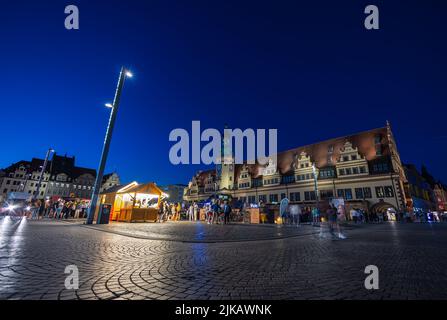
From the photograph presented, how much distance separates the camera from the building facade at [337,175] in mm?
35812

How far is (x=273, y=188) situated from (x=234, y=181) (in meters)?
14.7

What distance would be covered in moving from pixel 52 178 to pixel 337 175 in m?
90.4

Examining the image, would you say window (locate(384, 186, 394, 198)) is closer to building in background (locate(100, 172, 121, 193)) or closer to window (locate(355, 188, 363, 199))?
window (locate(355, 188, 363, 199))

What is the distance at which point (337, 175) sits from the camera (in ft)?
135

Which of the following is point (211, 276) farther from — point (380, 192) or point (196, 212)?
point (380, 192)

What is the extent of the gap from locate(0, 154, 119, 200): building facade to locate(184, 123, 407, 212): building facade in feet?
194

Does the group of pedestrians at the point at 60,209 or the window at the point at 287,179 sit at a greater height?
the window at the point at 287,179

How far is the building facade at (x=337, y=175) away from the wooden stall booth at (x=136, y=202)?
12.0 meters

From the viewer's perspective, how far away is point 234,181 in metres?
62.5

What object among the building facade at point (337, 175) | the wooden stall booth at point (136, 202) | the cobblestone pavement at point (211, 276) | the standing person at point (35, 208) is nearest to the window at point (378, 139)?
the building facade at point (337, 175)

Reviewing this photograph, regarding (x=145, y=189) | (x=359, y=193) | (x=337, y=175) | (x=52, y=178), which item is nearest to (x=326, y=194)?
(x=337, y=175)

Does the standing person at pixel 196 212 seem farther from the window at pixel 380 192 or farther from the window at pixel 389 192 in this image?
the window at pixel 389 192
